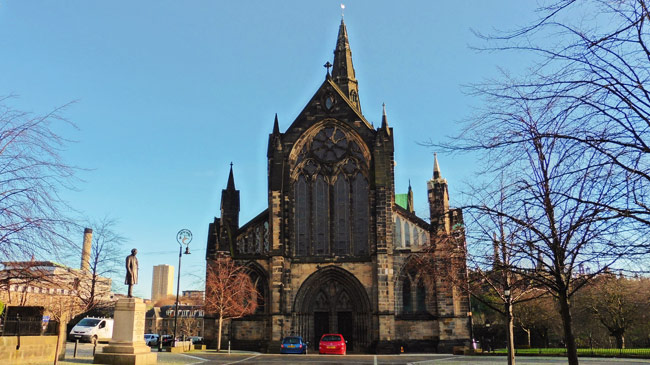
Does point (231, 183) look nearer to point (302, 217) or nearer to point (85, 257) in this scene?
point (302, 217)

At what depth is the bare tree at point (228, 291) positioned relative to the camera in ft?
108

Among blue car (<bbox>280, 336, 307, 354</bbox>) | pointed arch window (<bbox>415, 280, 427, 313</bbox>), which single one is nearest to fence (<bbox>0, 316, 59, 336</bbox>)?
blue car (<bbox>280, 336, 307, 354</bbox>)

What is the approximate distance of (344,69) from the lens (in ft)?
176

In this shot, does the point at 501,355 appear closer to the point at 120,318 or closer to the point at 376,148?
the point at 376,148

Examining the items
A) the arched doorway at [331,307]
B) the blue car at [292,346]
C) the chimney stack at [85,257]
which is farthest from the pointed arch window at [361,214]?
the chimney stack at [85,257]

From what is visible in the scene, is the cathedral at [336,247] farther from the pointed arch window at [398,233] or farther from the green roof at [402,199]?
the green roof at [402,199]

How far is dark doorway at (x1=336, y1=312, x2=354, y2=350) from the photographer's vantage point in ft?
114

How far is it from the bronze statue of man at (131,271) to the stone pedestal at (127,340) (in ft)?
2.58

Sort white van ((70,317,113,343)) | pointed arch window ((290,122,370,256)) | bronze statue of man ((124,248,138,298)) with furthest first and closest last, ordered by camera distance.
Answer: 1. white van ((70,317,113,343))
2. pointed arch window ((290,122,370,256))
3. bronze statue of man ((124,248,138,298))

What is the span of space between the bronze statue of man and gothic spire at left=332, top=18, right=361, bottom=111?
1400 inches

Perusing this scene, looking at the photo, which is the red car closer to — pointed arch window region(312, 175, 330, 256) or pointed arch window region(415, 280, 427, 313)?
pointed arch window region(415, 280, 427, 313)

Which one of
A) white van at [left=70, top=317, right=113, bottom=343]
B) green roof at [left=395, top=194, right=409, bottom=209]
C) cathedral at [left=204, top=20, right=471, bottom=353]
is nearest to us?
cathedral at [left=204, top=20, right=471, bottom=353]

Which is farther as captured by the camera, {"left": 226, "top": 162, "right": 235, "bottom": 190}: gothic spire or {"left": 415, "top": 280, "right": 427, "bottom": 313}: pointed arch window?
{"left": 226, "top": 162, "right": 235, "bottom": 190}: gothic spire

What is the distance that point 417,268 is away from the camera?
34250mm
